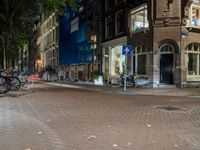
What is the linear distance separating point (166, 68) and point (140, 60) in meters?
2.67

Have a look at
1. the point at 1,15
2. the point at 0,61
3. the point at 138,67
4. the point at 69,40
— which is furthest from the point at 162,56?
the point at 0,61

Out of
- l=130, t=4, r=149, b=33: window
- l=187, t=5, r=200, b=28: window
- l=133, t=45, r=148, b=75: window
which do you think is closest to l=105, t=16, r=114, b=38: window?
l=130, t=4, r=149, b=33: window

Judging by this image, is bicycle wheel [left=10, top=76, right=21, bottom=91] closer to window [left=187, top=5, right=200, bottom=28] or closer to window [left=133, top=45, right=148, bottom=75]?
window [left=133, top=45, right=148, bottom=75]

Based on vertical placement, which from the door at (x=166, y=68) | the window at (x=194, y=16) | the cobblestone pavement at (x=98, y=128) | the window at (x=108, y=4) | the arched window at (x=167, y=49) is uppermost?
the window at (x=108, y=4)

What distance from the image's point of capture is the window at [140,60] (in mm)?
29766

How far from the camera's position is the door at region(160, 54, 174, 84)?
2817 centimetres

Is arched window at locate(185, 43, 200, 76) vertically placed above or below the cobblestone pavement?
above

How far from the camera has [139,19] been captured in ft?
101

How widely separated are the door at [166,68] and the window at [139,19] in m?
2.85

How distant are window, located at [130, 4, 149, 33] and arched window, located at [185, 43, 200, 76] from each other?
363 cm

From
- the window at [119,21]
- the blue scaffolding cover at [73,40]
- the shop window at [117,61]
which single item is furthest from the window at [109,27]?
the blue scaffolding cover at [73,40]

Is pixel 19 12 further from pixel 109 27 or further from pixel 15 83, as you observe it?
pixel 15 83

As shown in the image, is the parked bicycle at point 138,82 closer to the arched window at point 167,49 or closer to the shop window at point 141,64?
the shop window at point 141,64

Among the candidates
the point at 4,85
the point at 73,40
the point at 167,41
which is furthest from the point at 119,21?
the point at 4,85
